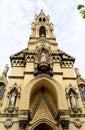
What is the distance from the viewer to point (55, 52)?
2188 cm

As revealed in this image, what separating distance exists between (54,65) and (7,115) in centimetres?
789

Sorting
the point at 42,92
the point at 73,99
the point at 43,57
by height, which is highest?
the point at 43,57

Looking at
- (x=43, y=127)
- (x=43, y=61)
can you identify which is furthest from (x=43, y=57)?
(x=43, y=127)

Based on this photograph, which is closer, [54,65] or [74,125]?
[74,125]

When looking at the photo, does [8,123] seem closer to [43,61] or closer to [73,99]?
[73,99]

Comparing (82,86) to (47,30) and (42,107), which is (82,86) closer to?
(42,107)

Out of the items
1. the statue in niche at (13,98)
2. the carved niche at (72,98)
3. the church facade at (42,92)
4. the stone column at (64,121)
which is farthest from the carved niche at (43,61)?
the stone column at (64,121)

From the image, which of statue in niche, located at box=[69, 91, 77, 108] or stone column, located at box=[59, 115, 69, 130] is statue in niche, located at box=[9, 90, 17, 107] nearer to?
stone column, located at box=[59, 115, 69, 130]

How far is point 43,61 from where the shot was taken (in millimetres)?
19266

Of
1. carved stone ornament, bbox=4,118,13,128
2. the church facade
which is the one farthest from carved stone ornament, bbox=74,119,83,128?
carved stone ornament, bbox=4,118,13,128

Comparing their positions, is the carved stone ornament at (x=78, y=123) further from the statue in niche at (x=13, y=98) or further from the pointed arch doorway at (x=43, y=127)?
the statue in niche at (x=13, y=98)

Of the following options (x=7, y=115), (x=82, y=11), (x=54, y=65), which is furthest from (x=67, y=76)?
(x=82, y=11)

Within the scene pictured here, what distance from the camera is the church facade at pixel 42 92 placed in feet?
49.8

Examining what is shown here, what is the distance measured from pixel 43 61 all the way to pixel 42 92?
11.1 feet
